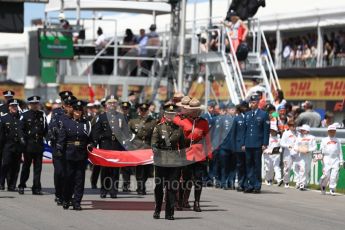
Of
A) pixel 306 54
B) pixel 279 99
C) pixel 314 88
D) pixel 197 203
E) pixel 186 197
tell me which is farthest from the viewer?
pixel 306 54

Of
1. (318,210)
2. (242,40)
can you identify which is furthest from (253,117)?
(242,40)

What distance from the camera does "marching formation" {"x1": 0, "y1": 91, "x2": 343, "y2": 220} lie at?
1673 cm

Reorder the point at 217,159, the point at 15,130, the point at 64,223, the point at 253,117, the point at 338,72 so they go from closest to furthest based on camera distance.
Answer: the point at 64,223 < the point at 15,130 < the point at 253,117 < the point at 217,159 < the point at 338,72

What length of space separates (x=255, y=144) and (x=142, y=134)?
9.78ft

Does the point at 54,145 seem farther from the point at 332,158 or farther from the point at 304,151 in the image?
the point at 304,151

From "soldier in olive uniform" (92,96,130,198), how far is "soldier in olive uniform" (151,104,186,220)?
347cm

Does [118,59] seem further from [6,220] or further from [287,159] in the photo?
[6,220]

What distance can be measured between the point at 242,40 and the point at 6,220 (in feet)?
47.6

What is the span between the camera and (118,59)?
114 feet

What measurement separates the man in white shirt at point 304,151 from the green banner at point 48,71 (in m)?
17.0

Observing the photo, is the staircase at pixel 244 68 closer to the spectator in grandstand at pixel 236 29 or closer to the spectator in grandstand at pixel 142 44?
the spectator in grandstand at pixel 236 29

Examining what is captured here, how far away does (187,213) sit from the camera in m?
17.0

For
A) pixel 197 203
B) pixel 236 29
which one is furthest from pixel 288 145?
pixel 197 203

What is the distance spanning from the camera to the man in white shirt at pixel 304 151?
2295cm
